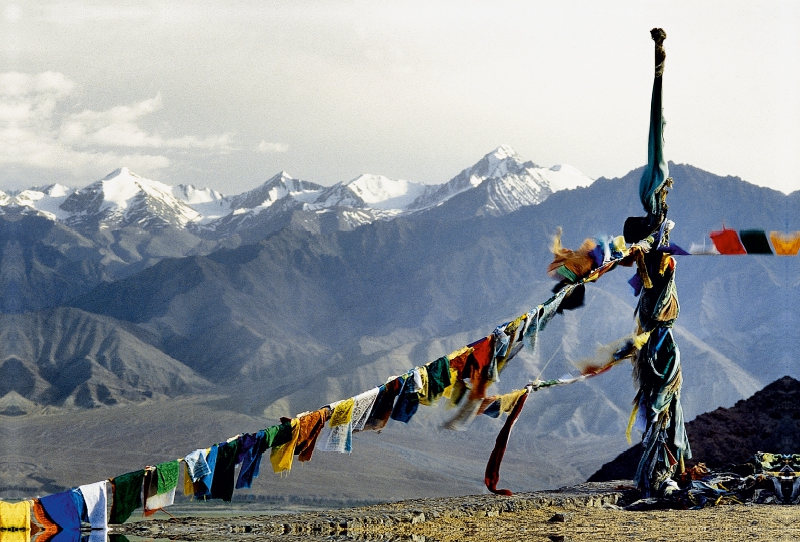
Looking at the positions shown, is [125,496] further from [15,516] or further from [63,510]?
[15,516]

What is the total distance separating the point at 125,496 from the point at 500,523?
390 cm

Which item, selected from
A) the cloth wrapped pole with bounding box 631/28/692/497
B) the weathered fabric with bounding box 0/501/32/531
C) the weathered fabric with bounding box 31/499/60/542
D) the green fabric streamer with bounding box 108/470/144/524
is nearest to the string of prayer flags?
the cloth wrapped pole with bounding box 631/28/692/497

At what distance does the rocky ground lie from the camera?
329 inches

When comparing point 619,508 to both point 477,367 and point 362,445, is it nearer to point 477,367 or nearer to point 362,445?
point 477,367

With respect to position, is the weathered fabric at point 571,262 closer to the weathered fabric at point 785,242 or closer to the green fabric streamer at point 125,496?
the weathered fabric at point 785,242

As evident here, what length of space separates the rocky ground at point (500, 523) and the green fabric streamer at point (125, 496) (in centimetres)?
67

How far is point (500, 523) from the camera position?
9.45 m

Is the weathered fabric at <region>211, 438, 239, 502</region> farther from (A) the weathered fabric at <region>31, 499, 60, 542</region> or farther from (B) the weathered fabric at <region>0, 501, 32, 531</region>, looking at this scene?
(B) the weathered fabric at <region>0, 501, 32, 531</region>

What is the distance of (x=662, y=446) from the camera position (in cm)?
1047

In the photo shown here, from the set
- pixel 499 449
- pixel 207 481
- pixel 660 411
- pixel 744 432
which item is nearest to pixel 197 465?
pixel 207 481

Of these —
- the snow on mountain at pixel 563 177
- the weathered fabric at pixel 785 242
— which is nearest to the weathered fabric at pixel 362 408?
the weathered fabric at pixel 785 242

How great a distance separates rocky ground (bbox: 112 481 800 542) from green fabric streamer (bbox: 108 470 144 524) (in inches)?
26.4

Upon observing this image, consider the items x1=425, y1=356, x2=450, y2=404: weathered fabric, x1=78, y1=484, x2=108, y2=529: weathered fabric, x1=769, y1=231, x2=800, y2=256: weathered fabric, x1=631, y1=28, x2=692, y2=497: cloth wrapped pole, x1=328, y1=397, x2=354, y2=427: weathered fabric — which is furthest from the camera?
x1=631, y1=28, x2=692, y2=497: cloth wrapped pole

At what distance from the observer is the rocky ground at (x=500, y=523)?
835cm
